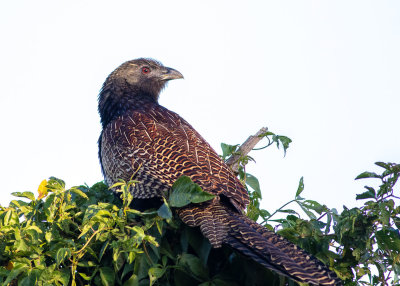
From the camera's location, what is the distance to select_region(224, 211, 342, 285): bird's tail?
3.72 meters

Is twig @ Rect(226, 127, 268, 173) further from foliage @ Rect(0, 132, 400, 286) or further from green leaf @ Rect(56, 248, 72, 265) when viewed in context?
green leaf @ Rect(56, 248, 72, 265)

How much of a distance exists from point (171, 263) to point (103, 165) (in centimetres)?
199

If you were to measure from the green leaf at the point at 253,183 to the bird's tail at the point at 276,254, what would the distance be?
3.28 feet

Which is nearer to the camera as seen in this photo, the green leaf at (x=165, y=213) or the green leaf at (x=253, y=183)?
the green leaf at (x=165, y=213)

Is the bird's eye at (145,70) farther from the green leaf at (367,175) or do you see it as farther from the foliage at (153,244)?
the green leaf at (367,175)

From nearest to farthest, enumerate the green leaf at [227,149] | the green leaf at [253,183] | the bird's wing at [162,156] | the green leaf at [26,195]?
1. the green leaf at [26,195]
2. the bird's wing at [162,156]
3. the green leaf at [253,183]
4. the green leaf at [227,149]

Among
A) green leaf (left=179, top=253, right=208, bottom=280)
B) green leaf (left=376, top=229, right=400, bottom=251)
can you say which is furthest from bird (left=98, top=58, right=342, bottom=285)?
green leaf (left=376, top=229, right=400, bottom=251)

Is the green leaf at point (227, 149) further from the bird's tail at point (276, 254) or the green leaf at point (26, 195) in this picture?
the green leaf at point (26, 195)

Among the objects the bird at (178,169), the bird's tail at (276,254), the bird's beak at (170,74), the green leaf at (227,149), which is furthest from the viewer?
the bird's beak at (170,74)

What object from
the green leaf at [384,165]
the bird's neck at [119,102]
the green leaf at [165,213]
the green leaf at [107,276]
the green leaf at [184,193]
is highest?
the green leaf at [384,165]

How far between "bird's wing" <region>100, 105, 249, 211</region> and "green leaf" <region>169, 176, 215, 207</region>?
0.76 metres

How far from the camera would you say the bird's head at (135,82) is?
7.52 m

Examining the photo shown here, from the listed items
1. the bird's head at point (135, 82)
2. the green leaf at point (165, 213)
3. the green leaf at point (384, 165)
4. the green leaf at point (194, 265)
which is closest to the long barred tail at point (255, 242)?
the green leaf at point (194, 265)

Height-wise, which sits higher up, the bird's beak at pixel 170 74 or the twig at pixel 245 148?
the bird's beak at pixel 170 74
